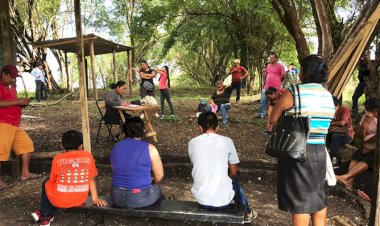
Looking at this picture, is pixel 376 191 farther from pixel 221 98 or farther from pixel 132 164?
pixel 221 98

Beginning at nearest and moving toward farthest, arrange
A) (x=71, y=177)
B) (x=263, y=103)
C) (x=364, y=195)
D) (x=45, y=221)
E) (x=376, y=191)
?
(x=376, y=191), (x=71, y=177), (x=45, y=221), (x=364, y=195), (x=263, y=103)

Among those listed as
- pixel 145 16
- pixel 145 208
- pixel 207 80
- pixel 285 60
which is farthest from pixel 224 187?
pixel 207 80

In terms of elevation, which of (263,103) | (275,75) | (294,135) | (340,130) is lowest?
(340,130)

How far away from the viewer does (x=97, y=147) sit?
21.5 feet

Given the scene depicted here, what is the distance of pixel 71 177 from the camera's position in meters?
3.30

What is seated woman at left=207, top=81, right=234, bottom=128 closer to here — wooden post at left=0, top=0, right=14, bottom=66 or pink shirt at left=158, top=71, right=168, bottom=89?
pink shirt at left=158, top=71, right=168, bottom=89

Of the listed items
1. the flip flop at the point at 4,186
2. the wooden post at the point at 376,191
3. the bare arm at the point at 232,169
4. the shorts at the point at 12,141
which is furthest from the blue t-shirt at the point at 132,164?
the flip flop at the point at 4,186

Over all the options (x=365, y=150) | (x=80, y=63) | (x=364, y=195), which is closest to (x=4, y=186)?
(x=80, y=63)

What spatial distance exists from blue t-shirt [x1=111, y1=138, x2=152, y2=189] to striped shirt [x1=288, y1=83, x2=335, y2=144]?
1.37m

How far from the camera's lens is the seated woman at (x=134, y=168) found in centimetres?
321

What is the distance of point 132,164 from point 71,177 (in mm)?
591

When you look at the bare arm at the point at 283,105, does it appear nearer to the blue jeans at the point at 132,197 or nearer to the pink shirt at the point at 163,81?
the blue jeans at the point at 132,197

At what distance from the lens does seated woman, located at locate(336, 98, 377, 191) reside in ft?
15.1

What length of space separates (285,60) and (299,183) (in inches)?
1010
